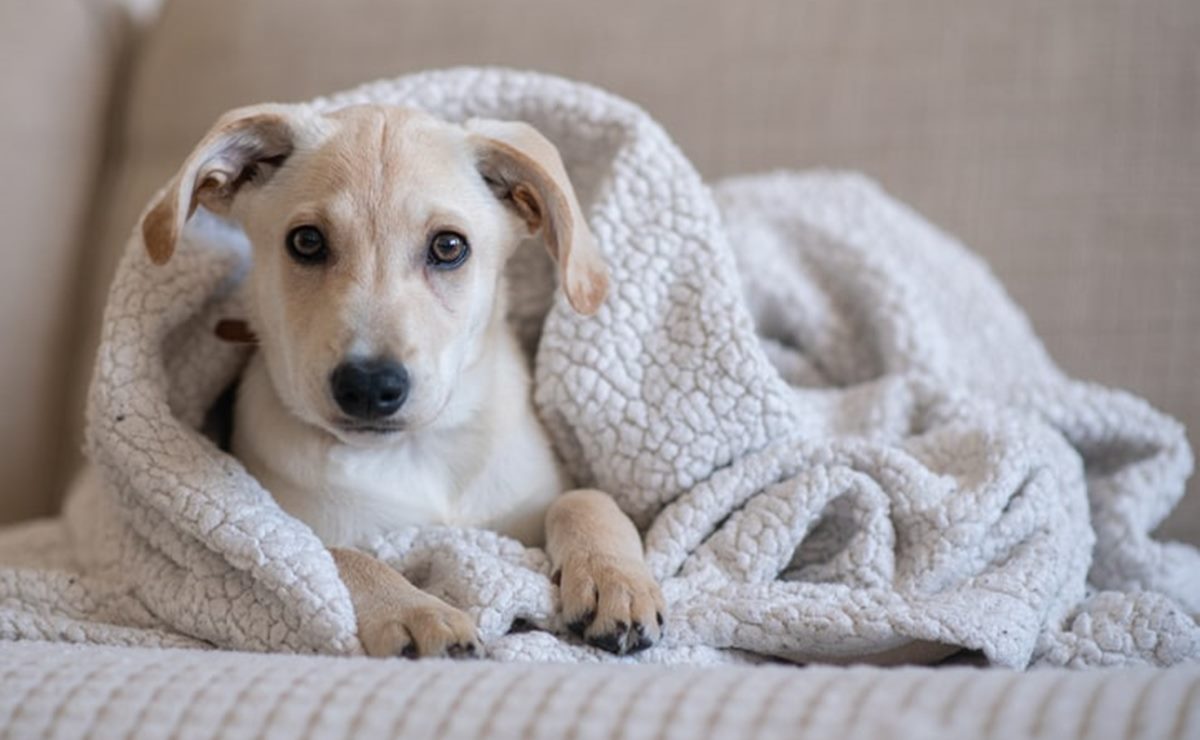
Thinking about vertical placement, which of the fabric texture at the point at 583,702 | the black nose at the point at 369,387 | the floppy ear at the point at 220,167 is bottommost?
the fabric texture at the point at 583,702

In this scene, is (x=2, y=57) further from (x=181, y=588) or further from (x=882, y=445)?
(x=882, y=445)

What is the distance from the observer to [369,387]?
1368mm

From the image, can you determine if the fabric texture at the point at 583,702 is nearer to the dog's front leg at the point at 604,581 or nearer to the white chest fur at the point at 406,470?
the dog's front leg at the point at 604,581

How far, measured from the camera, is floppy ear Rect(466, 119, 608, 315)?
1.54 meters

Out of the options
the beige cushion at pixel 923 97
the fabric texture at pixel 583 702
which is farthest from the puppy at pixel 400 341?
the beige cushion at pixel 923 97

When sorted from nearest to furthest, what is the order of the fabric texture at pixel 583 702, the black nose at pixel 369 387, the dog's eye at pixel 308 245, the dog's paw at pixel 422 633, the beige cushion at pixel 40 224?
the fabric texture at pixel 583 702 → the dog's paw at pixel 422 633 → the black nose at pixel 369 387 → the dog's eye at pixel 308 245 → the beige cushion at pixel 40 224

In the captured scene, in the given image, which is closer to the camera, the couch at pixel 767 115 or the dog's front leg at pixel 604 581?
the dog's front leg at pixel 604 581

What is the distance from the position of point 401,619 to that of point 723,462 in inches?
20.5

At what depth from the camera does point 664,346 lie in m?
1.69

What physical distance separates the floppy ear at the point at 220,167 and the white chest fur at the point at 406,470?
245mm

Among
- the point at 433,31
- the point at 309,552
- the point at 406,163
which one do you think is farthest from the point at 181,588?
the point at 433,31

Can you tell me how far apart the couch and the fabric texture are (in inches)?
42.6

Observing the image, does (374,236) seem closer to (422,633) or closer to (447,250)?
(447,250)

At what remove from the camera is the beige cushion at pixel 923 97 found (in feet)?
6.46
